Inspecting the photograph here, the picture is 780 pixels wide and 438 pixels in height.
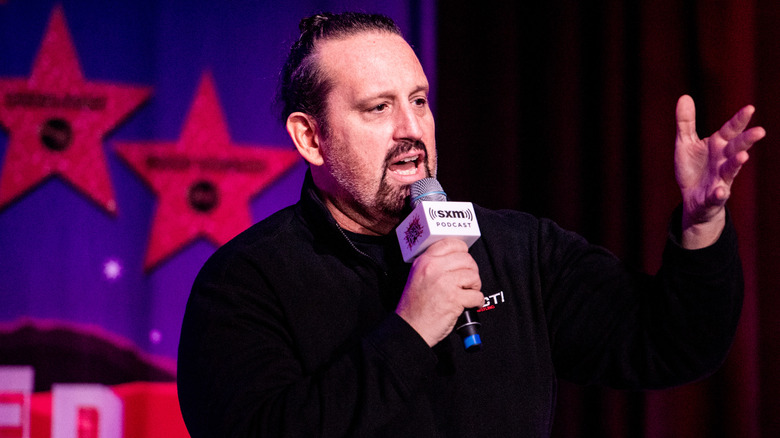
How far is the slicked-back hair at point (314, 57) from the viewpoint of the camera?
1604 mm

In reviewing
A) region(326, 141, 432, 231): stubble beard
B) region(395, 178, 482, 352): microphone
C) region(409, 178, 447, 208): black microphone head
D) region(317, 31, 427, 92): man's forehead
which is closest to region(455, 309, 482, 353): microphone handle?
region(395, 178, 482, 352): microphone

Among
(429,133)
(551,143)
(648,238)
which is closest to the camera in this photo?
(429,133)

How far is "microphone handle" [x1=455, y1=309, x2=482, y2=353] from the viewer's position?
1.11 m

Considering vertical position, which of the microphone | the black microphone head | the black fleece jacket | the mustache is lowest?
the black fleece jacket

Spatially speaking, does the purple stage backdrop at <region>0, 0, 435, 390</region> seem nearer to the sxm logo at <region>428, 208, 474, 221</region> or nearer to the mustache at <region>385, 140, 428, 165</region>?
the mustache at <region>385, 140, 428, 165</region>

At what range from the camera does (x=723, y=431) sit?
7.27ft

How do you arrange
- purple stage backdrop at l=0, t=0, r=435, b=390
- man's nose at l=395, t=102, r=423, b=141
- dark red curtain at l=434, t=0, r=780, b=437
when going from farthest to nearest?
purple stage backdrop at l=0, t=0, r=435, b=390 → dark red curtain at l=434, t=0, r=780, b=437 → man's nose at l=395, t=102, r=423, b=141

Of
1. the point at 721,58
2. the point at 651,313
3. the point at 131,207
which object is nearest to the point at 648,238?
the point at 721,58

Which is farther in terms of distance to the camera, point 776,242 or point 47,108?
point 47,108

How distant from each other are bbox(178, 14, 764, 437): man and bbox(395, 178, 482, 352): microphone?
26mm

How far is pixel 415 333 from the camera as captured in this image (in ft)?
3.75

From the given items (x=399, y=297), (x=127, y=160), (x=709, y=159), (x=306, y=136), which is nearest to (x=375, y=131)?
(x=306, y=136)

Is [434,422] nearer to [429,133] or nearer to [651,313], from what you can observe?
[651,313]

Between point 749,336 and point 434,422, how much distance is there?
136 cm
